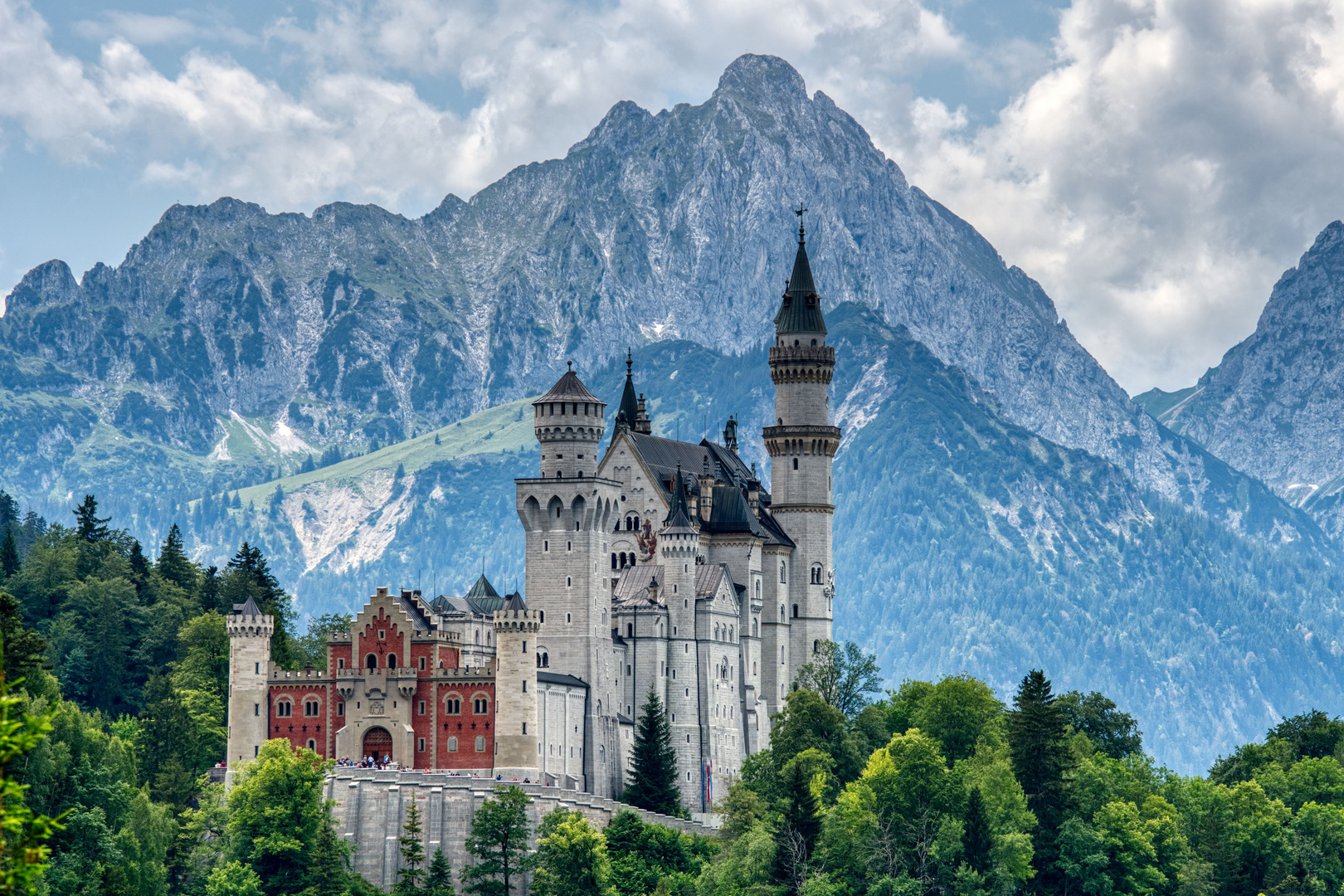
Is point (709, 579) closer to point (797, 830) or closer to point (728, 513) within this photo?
point (728, 513)

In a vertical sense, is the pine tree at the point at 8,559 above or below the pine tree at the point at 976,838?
above

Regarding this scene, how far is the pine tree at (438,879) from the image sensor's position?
4488 inches

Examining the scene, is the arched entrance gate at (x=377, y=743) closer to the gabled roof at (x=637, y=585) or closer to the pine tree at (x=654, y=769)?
the pine tree at (x=654, y=769)

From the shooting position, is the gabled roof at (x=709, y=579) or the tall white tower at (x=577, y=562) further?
the gabled roof at (x=709, y=579)

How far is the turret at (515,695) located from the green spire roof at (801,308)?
150 feet

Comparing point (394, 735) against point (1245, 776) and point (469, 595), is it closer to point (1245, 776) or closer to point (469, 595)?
point (469, 595)

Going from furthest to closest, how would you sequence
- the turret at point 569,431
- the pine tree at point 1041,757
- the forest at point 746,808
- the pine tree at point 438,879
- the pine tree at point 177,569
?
the pine tree at point 177,569, the turret at point 569,431, the pine tree at point 1041,757, the pine tree at point 438,879, the forest at point 746,808

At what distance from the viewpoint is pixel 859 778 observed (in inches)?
5039

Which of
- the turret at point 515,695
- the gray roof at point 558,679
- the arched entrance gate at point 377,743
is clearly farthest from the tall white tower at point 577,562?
the arched entrance gate at point 377,743

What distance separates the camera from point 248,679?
127188 mm

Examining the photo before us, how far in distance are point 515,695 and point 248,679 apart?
15.7 metres

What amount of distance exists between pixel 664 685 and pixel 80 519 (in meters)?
58.0

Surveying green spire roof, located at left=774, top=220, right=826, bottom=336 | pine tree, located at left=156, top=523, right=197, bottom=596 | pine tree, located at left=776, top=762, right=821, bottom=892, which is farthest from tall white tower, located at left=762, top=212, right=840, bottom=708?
pine tree, located at left=156, top=523, right=197, bottom=596

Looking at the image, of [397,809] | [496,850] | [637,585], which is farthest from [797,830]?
[637,585]
